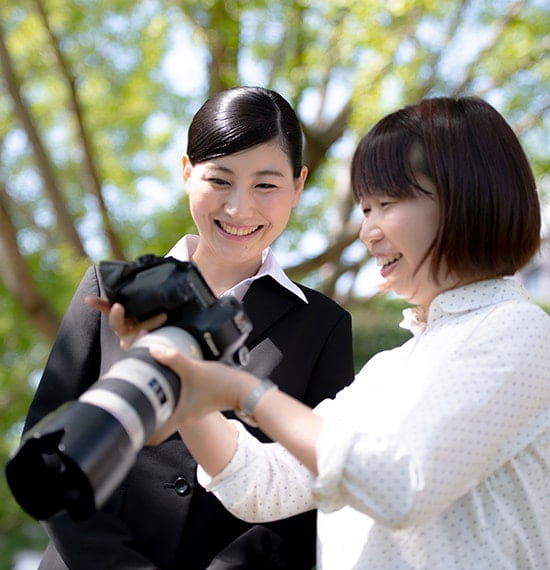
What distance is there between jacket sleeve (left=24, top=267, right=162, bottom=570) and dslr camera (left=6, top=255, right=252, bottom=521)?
17.3 inches

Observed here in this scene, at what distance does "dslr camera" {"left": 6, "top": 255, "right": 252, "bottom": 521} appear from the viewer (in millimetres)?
1383

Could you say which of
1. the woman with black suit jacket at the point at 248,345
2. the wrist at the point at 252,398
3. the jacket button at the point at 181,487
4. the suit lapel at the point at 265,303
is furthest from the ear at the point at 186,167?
the wrist at the point at 252,398

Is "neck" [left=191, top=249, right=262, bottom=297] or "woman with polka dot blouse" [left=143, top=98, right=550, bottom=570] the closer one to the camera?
"woman with polka dot blouse" [left=143, top=98, right=550, bottom=570]

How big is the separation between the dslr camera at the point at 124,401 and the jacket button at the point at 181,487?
0.56 metres

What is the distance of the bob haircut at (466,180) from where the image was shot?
1721 millimetres

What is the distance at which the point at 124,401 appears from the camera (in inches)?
56.0

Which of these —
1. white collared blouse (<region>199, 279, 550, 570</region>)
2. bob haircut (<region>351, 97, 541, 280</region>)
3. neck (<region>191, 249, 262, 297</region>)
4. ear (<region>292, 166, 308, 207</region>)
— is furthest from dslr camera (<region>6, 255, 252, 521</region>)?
ear (<region>292, 166, 308, 207</region>)

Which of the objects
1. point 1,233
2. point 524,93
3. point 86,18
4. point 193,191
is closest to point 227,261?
point 193,191

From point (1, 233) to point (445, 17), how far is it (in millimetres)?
3665

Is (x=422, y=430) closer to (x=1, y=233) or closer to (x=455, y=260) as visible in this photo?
(x=455, y=260)

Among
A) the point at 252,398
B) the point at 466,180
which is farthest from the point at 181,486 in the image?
the point at 466,180

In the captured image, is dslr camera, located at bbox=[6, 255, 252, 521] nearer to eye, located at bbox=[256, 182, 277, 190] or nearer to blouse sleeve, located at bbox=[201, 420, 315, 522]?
blouse sleeve, located at bbox=[201, 420, 315, 522]

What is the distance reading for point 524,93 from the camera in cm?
680

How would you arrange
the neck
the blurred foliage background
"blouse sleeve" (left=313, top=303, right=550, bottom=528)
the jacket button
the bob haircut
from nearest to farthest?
"blouse sleeve" (left=313, top=303, right=550, bottom=528)
the bob haircut
the jacket button
the neck
the blurred foliage background
